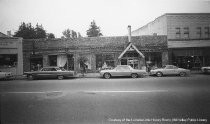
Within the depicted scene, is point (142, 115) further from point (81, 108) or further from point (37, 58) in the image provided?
point (37, 58)

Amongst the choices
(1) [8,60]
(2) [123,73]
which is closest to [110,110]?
(2) [123,73]

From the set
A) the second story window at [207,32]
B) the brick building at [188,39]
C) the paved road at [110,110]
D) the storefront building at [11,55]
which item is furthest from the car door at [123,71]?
the second story window at [207,32]

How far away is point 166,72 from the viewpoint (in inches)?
654

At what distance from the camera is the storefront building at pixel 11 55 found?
20.6 metres

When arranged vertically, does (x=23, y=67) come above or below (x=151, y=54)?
below

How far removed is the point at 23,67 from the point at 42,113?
1852cm

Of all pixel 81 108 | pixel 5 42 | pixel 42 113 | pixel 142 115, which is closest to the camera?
pixel 142 115

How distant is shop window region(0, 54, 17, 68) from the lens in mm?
20481

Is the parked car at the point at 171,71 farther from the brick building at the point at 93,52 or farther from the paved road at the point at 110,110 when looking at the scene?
the paved road at the point at 110,110

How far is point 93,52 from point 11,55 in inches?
432

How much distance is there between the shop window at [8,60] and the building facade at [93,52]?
123cm

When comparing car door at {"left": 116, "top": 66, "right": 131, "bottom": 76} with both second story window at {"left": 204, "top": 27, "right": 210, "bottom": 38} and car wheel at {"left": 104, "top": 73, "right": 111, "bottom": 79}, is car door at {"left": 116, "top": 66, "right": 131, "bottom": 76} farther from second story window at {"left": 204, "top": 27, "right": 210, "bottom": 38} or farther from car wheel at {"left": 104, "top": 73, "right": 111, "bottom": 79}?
second story window at {"left": 204, "top": 27, "right": 210, "bottom": 38}

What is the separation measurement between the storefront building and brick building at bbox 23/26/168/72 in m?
0.63

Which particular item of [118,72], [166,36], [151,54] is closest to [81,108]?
[118,72]
